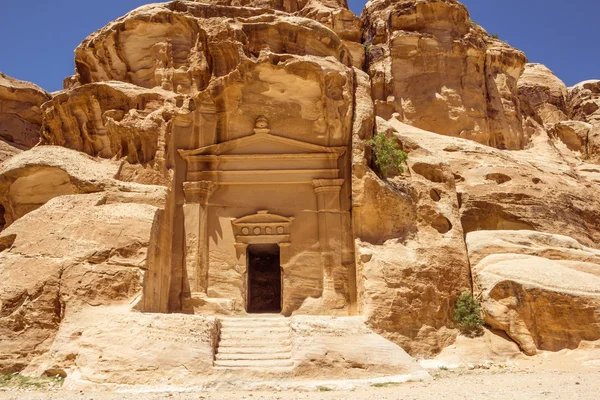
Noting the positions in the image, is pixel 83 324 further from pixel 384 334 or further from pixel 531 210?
pixel 531 210

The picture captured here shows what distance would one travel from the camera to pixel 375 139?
17.6 metres

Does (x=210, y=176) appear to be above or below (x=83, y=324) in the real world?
above

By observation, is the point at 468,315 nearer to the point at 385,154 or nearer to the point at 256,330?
the point at 385,154

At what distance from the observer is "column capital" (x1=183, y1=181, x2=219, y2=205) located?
1747cm

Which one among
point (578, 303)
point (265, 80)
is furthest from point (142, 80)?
point (578, 303)

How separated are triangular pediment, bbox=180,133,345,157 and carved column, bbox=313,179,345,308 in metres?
1.23

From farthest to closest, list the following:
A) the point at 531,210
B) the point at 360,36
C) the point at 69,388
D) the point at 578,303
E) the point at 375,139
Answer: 1. the point at 360,36
2. the point at 531,210
3. the point at 375,139
4. the point at 578,303
5. the point at 69,388

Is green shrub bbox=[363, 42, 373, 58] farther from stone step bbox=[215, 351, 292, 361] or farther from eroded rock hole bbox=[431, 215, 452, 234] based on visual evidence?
stone step bbox=[215, 351, 292, 361]

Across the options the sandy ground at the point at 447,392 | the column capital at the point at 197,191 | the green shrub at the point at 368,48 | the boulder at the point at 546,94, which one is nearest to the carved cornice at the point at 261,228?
the column capital at the point at 197,191

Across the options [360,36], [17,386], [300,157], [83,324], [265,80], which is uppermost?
[360,36]

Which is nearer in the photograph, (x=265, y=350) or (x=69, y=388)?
(x=69, y=388)

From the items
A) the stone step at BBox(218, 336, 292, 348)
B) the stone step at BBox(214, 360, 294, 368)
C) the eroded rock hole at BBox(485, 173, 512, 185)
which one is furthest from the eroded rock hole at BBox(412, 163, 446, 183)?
the stone step at BBox(214, 360, 294, 368)

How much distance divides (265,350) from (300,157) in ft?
24.0

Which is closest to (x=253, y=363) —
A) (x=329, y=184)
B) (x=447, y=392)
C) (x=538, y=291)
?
(x=447, y=392)
